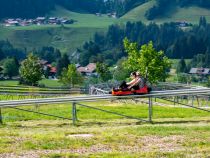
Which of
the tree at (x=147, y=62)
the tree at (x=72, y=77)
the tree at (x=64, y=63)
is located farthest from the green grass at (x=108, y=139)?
the tree at (x=64, y=63)

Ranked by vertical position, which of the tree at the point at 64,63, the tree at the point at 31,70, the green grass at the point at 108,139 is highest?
the green grass at the point at 108,139

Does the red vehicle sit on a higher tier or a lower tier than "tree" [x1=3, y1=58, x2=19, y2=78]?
higher

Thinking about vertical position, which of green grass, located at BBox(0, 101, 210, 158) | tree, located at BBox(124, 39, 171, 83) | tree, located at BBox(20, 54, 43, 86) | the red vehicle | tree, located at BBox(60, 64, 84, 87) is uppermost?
the red vehicle

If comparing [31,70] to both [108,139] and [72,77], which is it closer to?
[72,77]

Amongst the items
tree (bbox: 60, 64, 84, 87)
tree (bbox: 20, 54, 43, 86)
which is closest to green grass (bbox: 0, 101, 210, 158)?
tree (bbox: 20, 54, 43, 86)

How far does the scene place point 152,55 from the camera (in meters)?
73.3

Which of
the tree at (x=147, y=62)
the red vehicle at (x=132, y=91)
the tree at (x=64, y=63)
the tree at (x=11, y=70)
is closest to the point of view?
the red vehicle at (x=132, y=91)

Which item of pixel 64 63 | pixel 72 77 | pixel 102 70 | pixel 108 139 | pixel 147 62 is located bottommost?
pixel 64 63

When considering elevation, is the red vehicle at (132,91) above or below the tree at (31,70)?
above

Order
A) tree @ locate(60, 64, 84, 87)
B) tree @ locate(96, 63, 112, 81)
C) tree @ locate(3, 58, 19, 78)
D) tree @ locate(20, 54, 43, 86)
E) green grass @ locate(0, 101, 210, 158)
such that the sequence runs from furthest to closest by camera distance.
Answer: tree @ locate(3, 58, 19, 78) < tree @ locate(96, 63, 112, 81) < tree @ locate(60, 64, 84, 87) < tree @ locate(20, 54, 43, 86) < green grass @ locate(0, 101, 210, 158)

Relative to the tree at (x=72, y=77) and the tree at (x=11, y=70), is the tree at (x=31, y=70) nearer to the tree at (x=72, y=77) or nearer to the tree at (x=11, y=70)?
the tree at (x=72, y=77)

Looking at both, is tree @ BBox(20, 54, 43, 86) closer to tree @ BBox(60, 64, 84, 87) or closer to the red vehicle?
tree @ BBox(60, 64, 84, 87)

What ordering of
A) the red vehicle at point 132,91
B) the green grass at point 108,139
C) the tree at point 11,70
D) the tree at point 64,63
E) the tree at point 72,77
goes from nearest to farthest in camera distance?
the green grass at point 108,139 < the red vehicle at point 132,91 < the tree at point 72,77 < the tree at point 11,70 < the tree at point 64,63

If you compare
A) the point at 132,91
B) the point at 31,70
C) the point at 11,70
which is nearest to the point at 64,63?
the point at 11,70
